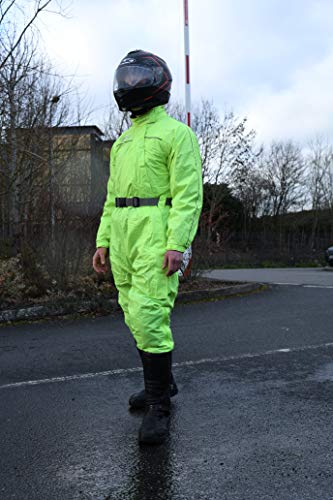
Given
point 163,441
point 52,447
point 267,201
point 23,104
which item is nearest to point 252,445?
point 163,441

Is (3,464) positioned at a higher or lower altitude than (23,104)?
lower

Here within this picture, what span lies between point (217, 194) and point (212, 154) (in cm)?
174

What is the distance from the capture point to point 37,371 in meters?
4.17

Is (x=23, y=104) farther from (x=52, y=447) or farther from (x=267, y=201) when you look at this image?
(x=267, y=201)

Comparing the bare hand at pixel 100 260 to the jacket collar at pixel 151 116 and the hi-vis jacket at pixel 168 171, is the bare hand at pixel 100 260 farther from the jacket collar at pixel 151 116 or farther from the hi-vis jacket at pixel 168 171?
the jacket collar at pixel 151 116

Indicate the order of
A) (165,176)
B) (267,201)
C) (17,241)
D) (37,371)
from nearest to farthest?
(165,176), (37,371), (17,241), (267,201)

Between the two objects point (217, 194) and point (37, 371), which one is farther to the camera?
point (217, 194)

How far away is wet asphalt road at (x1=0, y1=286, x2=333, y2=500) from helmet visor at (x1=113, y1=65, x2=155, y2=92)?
1.94m

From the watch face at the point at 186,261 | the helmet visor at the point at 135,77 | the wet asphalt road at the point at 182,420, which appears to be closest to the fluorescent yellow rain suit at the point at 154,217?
the helmet visor at the point at 135,77

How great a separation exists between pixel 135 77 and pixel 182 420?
1.99m

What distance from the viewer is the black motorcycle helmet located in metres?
2.91

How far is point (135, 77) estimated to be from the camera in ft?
9.53

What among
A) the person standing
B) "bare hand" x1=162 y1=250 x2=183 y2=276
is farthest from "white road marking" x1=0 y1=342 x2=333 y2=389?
"bare hand" x1=162 y1=250 x2=183 y2=276

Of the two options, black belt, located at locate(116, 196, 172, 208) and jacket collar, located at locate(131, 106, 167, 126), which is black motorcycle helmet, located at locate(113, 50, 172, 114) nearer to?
jacket collar, located at locate(131, 106, 167, 126)
